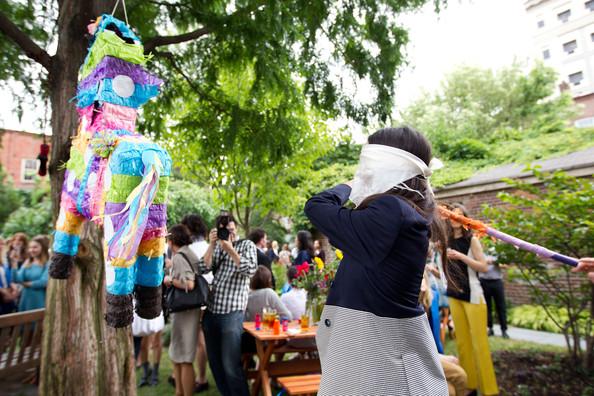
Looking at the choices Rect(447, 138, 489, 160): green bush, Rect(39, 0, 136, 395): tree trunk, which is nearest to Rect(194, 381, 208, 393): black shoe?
Rect(39, 0, 136, 395): tree trunk

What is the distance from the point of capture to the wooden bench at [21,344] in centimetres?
309

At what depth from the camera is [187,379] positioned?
3518 millimetres

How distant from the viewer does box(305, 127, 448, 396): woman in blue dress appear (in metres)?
1.16

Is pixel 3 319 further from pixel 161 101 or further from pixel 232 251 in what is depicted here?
pixel 161 101

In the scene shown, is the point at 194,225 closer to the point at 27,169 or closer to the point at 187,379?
the point at 187,379

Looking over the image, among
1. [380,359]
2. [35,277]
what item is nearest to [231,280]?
[380,359]

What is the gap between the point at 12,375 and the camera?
3158mm

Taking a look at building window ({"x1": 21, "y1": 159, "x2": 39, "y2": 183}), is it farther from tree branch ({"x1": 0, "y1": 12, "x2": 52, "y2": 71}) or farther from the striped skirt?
the striped skirt

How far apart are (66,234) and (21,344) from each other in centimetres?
233

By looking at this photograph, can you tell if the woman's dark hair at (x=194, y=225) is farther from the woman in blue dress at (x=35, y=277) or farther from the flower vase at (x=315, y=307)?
the woman in blue dress at (x=35, y=277)

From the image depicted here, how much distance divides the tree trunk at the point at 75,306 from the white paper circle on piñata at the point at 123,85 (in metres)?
0.88

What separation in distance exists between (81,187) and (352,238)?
1.07 metres

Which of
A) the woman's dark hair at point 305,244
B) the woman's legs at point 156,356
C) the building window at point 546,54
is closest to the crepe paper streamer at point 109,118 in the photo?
the woman's legs at point 156,356

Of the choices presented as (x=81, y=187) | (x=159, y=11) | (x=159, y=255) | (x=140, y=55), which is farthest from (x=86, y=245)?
(x=159, y=11)
